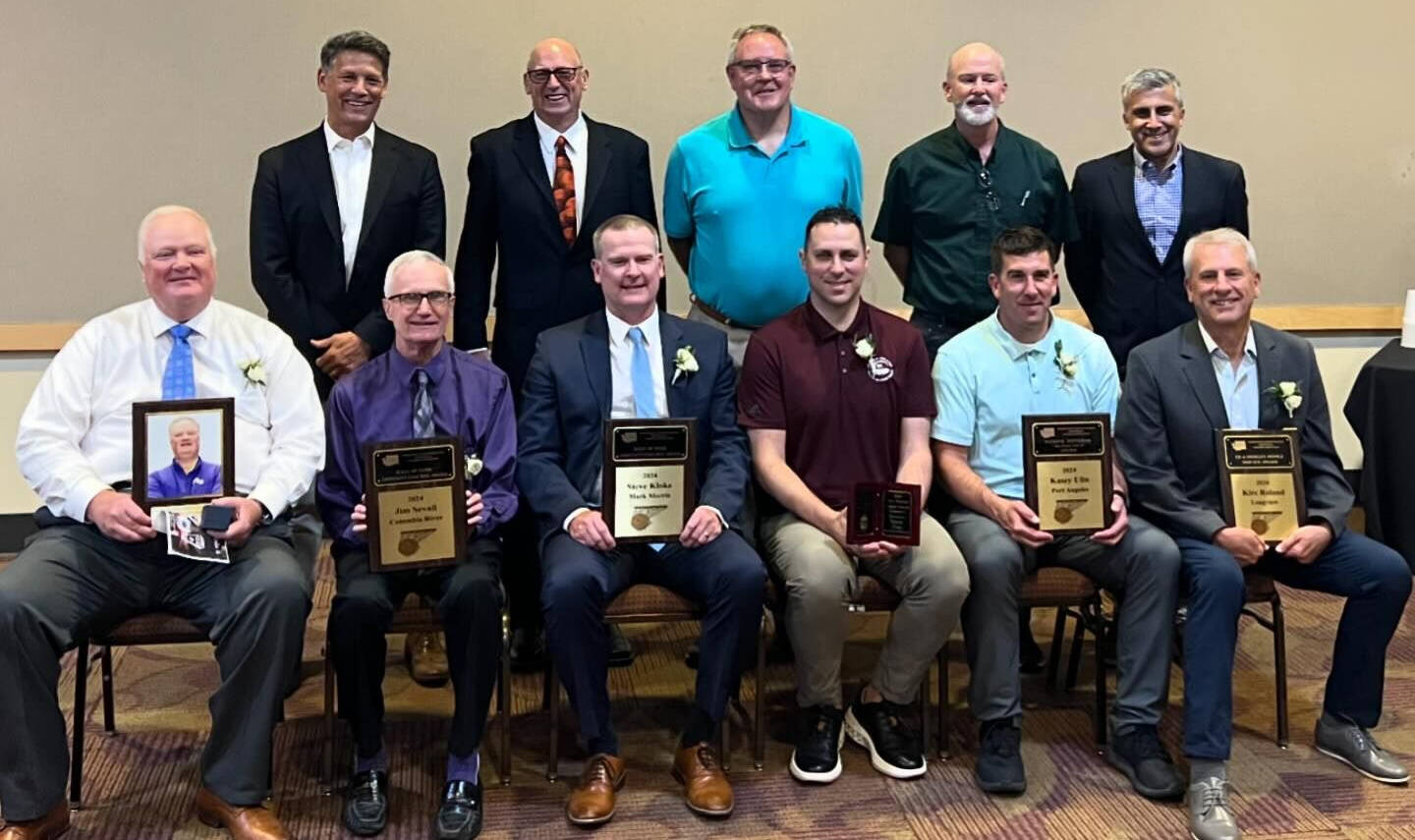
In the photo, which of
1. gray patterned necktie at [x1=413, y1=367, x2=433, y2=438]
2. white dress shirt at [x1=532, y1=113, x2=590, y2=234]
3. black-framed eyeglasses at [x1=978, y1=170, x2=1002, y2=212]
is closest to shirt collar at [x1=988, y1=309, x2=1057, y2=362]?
black-framed eyeglasses at [x1=978, y1=170, x2=1002, y2=212]

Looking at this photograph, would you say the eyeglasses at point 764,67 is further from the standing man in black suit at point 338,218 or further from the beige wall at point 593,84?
the beige wall at point 593,84

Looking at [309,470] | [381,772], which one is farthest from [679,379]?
[381,772]

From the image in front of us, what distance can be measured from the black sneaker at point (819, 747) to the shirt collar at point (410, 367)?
4.43 ft

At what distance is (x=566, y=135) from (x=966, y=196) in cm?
128

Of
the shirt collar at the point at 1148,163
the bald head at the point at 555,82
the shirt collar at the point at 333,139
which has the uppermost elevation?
the bald head at the point at 555,82

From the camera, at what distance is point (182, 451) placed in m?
3.00

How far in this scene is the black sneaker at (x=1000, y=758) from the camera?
3.17 m

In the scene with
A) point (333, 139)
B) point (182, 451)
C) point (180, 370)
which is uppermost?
point (333, 139)

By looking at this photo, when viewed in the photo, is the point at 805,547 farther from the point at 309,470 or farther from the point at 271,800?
the point at 271,800

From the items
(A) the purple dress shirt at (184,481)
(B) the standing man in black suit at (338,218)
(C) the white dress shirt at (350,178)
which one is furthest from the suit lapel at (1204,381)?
(A) the purple dress shirt at (184,481)

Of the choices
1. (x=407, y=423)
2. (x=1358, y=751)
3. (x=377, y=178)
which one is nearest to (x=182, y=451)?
(x=407, y=423)

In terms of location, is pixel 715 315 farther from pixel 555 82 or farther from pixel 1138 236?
pixel 1138 236

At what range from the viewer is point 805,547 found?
10.6 ft

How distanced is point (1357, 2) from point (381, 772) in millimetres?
5256
